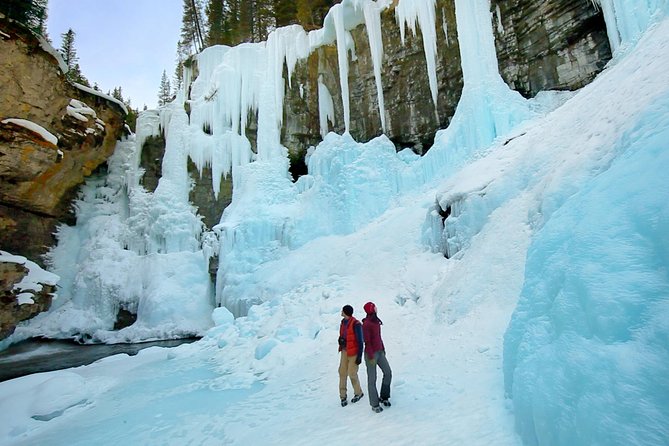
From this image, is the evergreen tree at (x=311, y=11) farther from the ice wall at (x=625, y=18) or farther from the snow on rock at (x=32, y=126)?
the ice wall at (x=625, y=18)

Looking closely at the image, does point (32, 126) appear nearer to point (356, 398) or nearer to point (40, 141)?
point (40, 141)

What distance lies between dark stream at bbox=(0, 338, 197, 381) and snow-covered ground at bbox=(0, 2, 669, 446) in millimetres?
3395

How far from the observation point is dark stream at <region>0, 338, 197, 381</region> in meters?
12.5

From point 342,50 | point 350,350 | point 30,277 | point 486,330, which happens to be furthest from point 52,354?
point 342,50

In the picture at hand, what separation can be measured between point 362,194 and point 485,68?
692cm

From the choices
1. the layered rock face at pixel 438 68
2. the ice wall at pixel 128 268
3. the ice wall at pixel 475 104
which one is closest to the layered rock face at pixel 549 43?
the layered rock face at pixel 438 68

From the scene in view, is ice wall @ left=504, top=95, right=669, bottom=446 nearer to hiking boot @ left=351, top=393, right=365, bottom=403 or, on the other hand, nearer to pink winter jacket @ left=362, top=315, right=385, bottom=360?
pink winter jacket @ left=362, top=315, right=385, bottom=360

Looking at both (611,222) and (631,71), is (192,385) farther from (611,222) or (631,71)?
(631,71)

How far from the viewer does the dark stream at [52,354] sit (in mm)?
12500

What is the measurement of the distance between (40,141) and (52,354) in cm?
909

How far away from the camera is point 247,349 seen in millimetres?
9195

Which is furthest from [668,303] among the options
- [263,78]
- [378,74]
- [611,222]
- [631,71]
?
[263,78]

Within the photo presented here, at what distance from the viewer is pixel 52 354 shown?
49.7 feet

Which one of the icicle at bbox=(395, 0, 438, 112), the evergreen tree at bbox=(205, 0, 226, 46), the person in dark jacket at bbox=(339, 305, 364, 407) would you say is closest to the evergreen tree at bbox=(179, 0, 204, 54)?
the evergreen tree at bbox=(205, 0, 226, 46)
